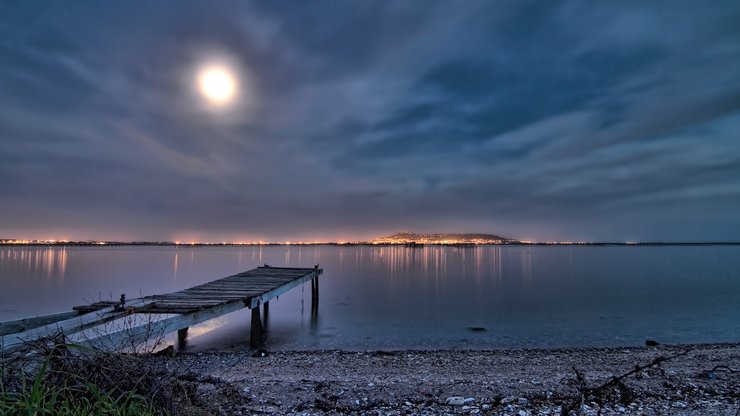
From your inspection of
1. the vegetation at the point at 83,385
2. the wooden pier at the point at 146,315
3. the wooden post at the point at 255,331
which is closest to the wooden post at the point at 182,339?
the wooden pier at the point at 146,315

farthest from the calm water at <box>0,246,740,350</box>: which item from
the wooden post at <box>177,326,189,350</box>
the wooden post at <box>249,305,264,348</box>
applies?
the wooden post at <box>249,305,264,348</box>

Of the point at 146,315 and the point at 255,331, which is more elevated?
the point at 146,315

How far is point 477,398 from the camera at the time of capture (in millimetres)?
8984

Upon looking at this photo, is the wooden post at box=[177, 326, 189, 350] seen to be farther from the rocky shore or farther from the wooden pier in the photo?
the rocky shore

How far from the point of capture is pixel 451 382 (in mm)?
10320

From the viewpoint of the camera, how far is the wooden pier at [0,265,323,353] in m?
8.68

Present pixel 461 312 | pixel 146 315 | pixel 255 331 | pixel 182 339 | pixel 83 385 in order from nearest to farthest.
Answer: pixel 83 385 → pixel 146 315 → pixel 182 339 → pixel 255 331 → pixel 461 312

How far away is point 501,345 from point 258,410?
1224 cm

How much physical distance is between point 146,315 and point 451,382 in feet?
30.5

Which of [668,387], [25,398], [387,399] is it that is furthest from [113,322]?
[668,387]

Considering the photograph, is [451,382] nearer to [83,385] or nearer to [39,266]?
[83,385]

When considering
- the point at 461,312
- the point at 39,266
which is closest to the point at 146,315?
the point at 461,312

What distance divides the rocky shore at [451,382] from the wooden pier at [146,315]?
3.97ft

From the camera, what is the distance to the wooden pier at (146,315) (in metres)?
8.68
